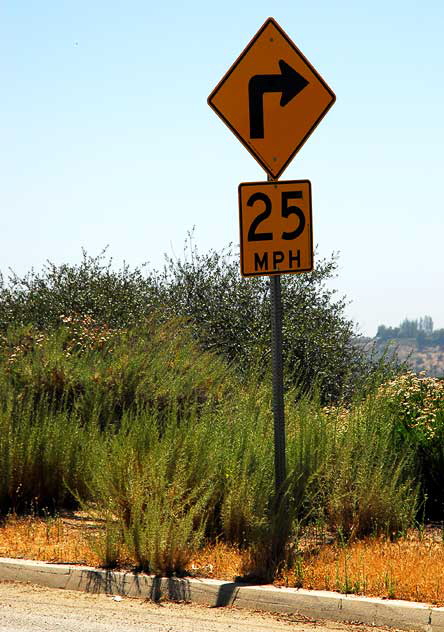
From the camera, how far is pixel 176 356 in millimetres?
13578

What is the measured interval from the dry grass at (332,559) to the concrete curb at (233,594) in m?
0.15

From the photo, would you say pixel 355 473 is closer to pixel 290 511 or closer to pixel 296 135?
pixel 290 511

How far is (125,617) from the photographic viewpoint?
7.02 meters

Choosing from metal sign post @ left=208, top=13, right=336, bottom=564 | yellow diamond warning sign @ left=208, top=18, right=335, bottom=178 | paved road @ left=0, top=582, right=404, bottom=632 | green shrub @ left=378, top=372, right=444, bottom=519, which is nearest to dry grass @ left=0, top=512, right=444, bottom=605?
paved road @ left=0, top=582, right=404, bottom=632

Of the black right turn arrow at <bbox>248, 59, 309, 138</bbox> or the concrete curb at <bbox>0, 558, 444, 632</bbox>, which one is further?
the black right turn arrow at <bbox>248, 59, 309, 138</bbox>

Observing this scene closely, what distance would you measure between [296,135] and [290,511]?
307 centimetres

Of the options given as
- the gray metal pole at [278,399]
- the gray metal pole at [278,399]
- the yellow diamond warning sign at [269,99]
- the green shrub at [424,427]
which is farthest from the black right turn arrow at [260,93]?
the green shrub at [424,427]

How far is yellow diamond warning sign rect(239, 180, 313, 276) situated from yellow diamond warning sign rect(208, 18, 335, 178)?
224 mm

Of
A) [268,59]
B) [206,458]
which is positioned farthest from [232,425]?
[268,59]

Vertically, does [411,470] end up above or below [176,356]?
below

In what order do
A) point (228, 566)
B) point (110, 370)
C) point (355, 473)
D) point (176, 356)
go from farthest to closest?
point (176, 356) < point (110, 370) < point (355, 473) < point (228, 566)

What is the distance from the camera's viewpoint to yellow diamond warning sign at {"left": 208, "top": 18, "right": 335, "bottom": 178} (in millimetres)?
8422

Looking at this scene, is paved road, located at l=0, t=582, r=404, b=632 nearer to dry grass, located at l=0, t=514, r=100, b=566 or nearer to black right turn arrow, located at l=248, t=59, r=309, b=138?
dry grass, located at l=0, t=514, r=100, b=566

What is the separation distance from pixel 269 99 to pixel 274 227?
1.08 m
